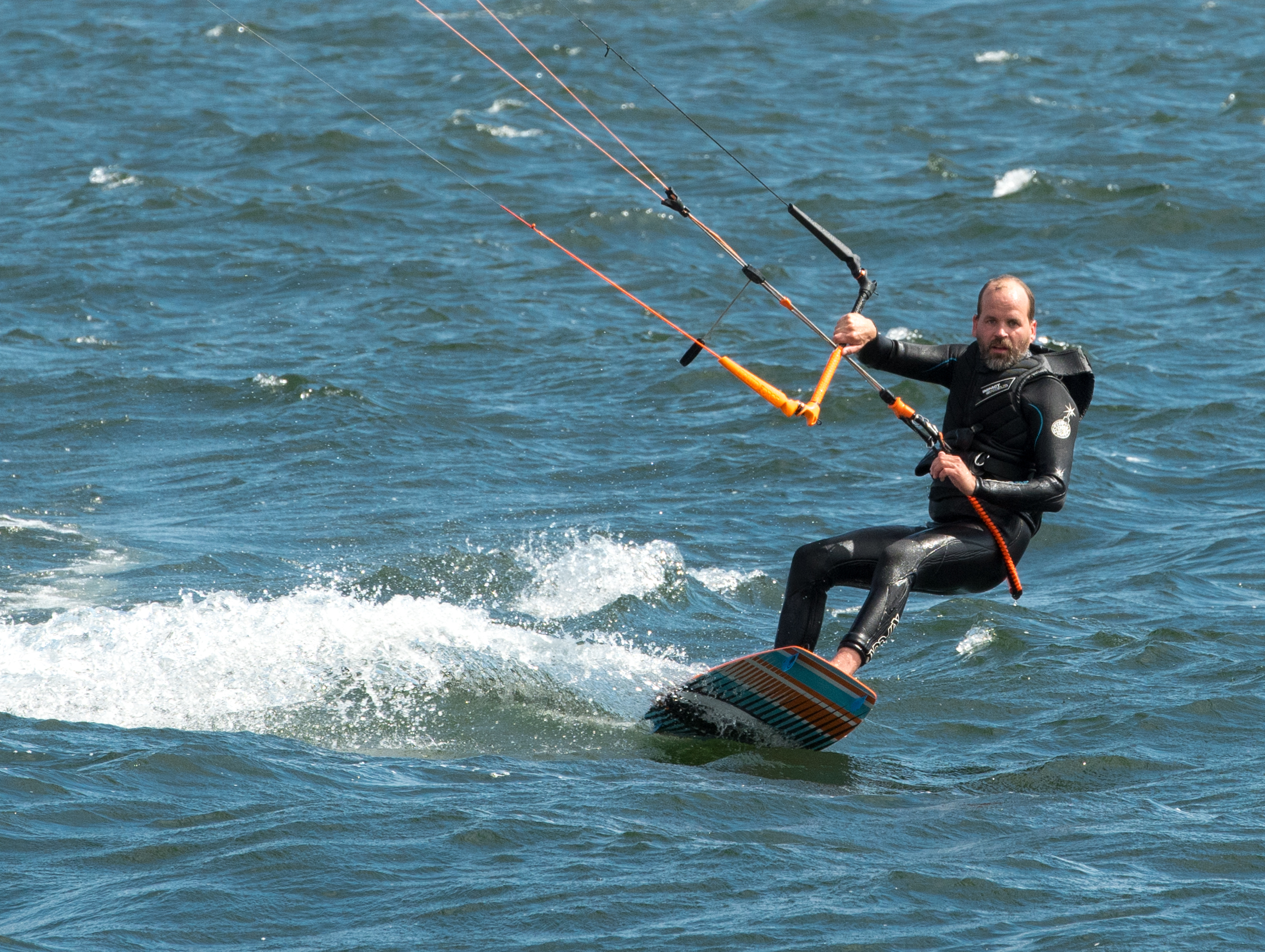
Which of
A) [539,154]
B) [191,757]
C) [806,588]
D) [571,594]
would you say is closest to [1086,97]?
[539,154]

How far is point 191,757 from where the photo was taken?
6.92 meters

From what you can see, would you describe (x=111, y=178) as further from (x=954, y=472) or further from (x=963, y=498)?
(x=954, y=472)

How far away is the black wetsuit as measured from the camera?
23.0 ft

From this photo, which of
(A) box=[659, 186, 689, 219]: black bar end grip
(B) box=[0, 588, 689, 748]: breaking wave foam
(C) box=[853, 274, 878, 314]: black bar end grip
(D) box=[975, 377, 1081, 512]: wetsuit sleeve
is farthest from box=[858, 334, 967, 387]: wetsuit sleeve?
(B) box=[0, 588, 689, 748]: breaking wave foam

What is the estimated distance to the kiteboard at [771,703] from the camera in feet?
22.9

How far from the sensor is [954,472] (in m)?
6.76

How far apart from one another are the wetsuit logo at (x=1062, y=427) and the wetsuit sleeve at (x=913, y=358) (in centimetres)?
56

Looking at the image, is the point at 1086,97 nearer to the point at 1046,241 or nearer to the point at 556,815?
the point at 1046,241

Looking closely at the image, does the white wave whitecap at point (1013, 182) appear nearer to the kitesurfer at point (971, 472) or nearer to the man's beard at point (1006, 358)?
the kitesurfer at point (971, 472)

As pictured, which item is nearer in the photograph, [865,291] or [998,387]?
[998,387]

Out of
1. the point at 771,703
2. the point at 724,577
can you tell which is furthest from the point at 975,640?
the point at 771,703

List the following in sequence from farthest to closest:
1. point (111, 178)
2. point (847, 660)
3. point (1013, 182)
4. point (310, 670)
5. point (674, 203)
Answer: point (111, 178)
point (1013, 182)
point (310, 670)
point (674, 203)
point (847, 660)

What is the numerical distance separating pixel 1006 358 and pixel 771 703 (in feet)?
5.73

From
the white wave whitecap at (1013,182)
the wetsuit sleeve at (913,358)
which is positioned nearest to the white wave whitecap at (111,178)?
the white wave whitecap at (1013,182)
